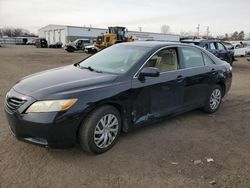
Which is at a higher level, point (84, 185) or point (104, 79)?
point (104, 79)

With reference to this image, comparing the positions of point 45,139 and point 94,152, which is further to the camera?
point 94,152

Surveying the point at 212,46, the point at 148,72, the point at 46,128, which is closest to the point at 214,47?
the point at 212,46

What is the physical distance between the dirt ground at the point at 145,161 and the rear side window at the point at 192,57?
124 centimetres

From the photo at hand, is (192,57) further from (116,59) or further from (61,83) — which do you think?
(61,83)

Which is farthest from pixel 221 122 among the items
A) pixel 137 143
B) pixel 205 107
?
pixel 137 143

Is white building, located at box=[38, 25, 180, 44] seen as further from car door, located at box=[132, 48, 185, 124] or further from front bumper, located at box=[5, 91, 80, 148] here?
front bumper, located at box=[5, 91, 80, 148]

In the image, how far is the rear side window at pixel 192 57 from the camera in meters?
5.04

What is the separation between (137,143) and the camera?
4145 mm

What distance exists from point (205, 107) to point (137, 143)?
86.7 inches

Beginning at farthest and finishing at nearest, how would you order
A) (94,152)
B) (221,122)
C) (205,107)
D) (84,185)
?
(205,107) → (221,122) → (94,152) → (84,185)

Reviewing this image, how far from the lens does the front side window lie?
14.5 feet

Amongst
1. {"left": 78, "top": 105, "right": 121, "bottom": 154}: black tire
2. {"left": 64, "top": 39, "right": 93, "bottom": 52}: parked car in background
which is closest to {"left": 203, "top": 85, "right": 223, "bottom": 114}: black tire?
{"left": 78, "top": 105, "right": 121, "bottom": 154}: black tire

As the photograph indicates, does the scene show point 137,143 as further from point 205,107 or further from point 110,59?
point 205,107

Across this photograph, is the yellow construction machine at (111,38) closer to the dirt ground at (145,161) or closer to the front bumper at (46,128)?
the dirt ground at (145,161)
